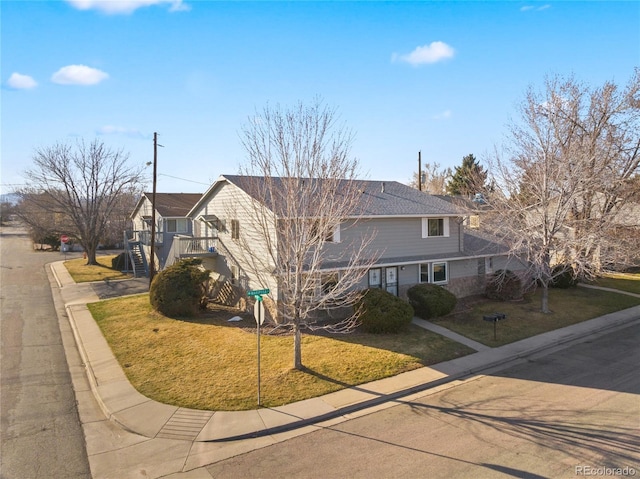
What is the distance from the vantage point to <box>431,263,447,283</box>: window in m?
21.2

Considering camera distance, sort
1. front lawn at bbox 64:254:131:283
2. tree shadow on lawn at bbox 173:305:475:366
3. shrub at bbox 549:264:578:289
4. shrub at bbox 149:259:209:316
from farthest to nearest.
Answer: front lawn at bbox 64:254:131:283 → shrub at bbox 549:264:578:289 → shrub at bbox 149:259:209:316 → tree shadow on lawn at bbox 173:305:475:366

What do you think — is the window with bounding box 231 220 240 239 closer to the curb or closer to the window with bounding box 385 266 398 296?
the window with bounding box 385 266 398 296

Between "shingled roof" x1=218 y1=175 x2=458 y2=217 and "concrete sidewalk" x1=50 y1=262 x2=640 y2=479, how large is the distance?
725 cm

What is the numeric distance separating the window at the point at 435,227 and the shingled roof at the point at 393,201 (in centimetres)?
52

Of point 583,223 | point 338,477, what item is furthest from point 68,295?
point 583,223

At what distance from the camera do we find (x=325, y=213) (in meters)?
12.1

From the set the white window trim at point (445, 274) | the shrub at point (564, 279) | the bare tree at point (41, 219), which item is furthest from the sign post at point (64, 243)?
the shrub at point (564, 279)

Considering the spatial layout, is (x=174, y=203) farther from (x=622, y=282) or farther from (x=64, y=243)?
(x=622, y=282)

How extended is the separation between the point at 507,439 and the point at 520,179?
1554 centimetres

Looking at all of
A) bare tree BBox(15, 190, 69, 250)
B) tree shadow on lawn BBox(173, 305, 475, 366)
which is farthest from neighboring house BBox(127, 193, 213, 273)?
tree shadow on lawn BBox(173, 305, 475, 366)

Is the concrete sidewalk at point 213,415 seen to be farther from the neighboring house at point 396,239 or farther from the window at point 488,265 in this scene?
the window at point 488,265

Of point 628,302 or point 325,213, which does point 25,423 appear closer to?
point 325,213

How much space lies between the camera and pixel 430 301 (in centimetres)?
1794

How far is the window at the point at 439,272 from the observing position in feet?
69.7
